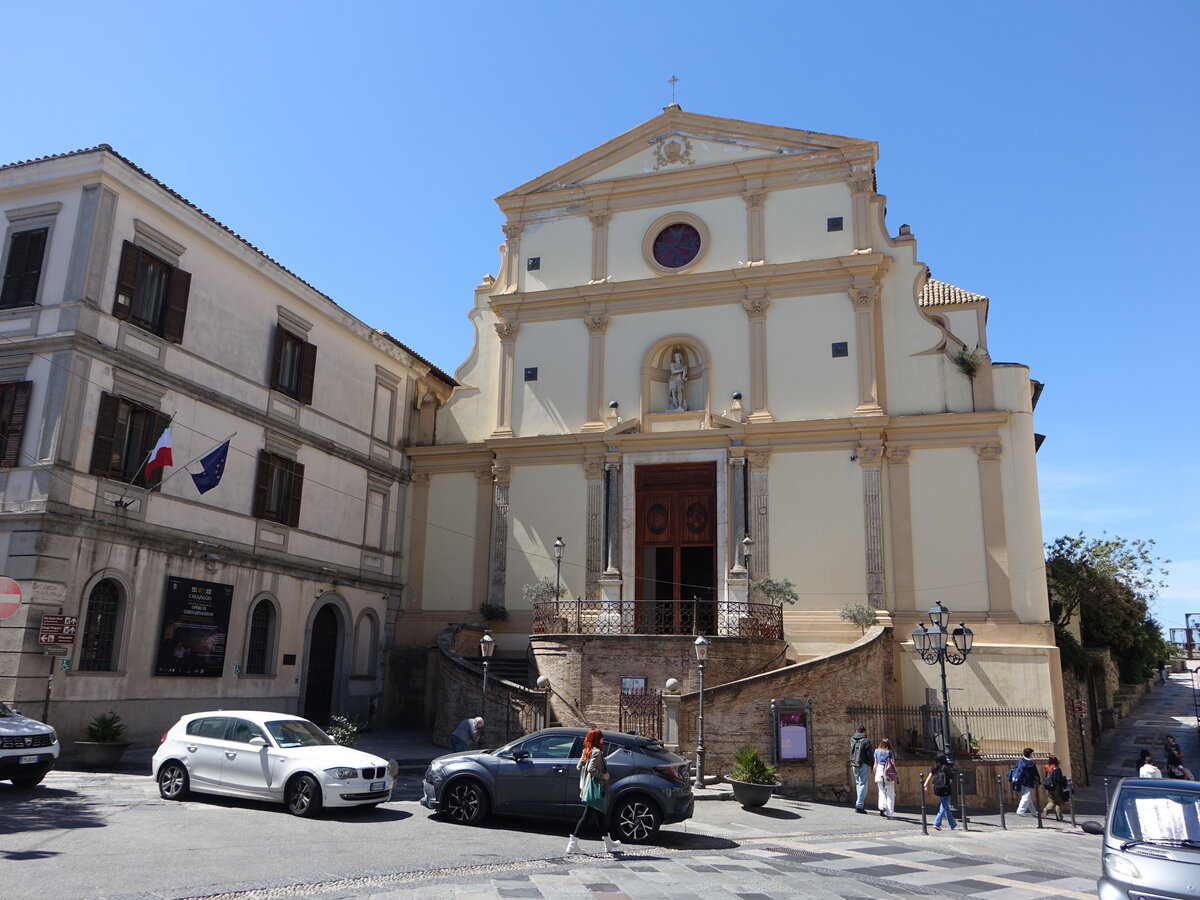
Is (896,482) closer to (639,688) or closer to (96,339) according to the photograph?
(639,688)

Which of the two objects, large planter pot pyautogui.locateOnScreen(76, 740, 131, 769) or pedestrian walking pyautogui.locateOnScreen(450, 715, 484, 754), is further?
pedestrian walking pyautogui.locateOnScreen(450, 715, 484, 754)

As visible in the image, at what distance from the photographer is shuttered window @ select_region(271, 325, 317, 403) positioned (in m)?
24.1

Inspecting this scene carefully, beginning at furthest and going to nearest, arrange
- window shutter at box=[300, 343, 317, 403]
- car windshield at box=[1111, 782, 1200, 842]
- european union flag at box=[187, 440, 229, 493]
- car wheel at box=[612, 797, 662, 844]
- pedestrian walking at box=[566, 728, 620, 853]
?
1. window shutter at box=[300, 343, 317, 403]
2. european union flag at box=[187, 440, 229, 493]
3. car wheel at box=[612, 797, 662, 844]
4. pedestrian walking at box=[566, 728, 620, 853]
5. car windshield at box=[1111, 782, 1200, 842]

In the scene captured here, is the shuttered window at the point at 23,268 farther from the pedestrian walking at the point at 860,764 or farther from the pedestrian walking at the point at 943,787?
the pedestrian walking at the point at 943,787

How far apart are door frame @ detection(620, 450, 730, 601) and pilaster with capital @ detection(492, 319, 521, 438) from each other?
3.93 meters

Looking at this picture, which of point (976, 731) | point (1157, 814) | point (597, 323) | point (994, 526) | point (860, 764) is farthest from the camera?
point (597, 323)

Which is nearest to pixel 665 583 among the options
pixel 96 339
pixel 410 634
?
pixel 410 634

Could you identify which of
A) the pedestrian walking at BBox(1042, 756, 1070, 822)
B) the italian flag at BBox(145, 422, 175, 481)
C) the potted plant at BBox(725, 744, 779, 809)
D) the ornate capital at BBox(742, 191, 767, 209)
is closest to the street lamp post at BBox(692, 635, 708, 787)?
the potted plant at BBox(725, 744, 779, 809)

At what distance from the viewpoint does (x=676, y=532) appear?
26.7 m

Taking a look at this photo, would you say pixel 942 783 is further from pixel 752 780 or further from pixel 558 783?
pixel 558 783

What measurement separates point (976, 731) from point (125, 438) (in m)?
19.9

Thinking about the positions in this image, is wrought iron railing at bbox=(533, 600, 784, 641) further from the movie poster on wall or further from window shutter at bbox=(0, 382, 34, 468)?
window shutter at bbox=(0, 382, 34, 468)

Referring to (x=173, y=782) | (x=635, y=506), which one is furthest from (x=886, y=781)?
(x=173, y=782)

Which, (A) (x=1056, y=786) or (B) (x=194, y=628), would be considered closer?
(A) (x=1056, y=786)
